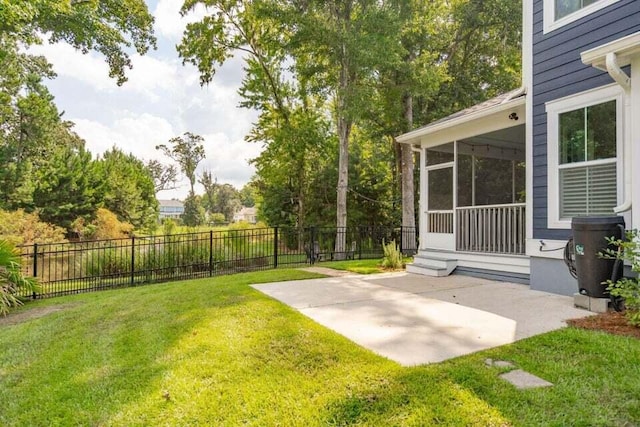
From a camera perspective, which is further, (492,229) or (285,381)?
(492,229)

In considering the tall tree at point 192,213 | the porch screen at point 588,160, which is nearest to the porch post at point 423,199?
the porch screen at point 588,160

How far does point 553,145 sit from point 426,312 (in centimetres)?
318

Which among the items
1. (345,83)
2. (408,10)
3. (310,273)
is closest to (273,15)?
(345,83)

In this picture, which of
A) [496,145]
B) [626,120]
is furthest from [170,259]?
[626,120]

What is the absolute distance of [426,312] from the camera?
411 cm

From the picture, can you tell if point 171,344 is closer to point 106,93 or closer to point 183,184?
point 106,93

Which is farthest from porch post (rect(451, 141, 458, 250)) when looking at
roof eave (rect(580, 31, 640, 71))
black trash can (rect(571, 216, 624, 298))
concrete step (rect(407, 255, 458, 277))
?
roof eave (rect(580, 31, 640, 71))

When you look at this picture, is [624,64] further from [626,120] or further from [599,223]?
[599,223]

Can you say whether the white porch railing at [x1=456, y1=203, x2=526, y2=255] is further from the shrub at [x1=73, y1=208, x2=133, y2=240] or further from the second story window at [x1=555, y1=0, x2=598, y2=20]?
the shrub at [x1=73, y1=208, x2=133, y2=240]

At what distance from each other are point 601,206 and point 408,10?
9.67 meters

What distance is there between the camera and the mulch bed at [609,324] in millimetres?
3221

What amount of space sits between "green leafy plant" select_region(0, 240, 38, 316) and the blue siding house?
7.29m

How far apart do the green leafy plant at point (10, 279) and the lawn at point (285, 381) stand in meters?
2.87

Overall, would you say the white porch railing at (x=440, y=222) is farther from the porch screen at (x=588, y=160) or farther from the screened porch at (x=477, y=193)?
the porch screen at (x=588, y=160)
